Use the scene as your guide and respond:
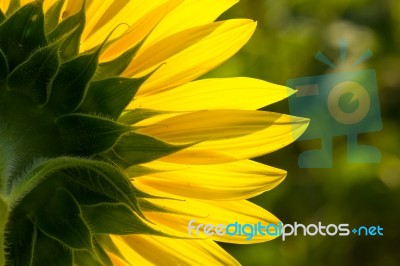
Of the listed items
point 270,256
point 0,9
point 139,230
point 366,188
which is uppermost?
point 366,188

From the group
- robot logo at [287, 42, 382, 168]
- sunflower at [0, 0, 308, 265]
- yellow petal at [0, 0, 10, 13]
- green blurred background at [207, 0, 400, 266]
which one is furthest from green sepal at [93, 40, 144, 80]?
green blurred background at [207, 0, 400, 266]

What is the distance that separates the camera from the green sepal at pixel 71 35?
0.77 m

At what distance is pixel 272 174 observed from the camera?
90 centimetres

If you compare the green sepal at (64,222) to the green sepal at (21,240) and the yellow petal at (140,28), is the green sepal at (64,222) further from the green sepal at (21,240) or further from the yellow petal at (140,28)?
the yellow petal at (140,28)

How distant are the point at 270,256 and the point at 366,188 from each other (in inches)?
10.7

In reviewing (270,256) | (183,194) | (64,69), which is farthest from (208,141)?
(270,256)

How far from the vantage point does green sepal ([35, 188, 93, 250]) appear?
764 mm

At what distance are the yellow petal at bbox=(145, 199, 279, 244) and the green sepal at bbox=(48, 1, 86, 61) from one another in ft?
0.60

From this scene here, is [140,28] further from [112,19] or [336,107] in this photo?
[336,107]

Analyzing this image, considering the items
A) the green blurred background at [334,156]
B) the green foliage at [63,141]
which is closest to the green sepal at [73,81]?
the green foliage at [63,141]

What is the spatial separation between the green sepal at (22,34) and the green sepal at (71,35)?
0.06ft

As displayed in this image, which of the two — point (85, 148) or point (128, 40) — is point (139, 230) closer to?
point (85, 148)

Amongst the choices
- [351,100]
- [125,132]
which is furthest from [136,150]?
[351,100]

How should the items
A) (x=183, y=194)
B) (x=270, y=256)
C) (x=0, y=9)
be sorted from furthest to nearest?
(x=270, y=256) < (x=183, y=194) < (x=0, y=9)
